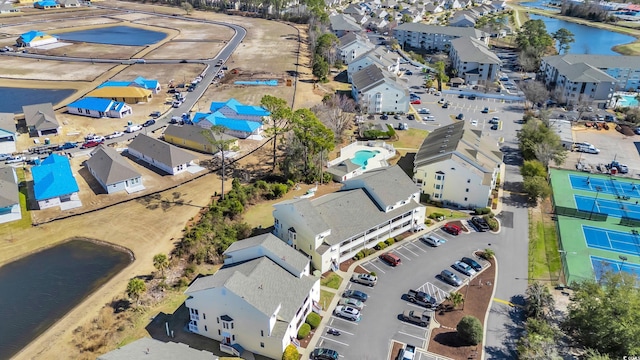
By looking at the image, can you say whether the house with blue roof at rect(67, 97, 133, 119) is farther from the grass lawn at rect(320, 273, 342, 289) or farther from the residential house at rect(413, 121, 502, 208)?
the grass lawn at rect(320, 273, 342, 289)

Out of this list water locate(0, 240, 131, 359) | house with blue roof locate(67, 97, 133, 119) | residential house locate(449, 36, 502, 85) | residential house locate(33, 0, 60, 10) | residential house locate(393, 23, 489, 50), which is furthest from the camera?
residential house locate(33, 0, 60, 10)

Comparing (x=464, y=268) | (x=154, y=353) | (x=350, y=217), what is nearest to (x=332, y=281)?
(x=350, y=217)

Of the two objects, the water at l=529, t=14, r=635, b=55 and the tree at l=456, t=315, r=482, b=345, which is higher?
the water at l=529, t=14, r=635, b=55

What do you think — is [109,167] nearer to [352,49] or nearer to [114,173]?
[114,173]

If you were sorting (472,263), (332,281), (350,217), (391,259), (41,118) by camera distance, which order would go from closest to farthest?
(332,281) → (472,263) → (391,259) → (350,217) → (41,118)

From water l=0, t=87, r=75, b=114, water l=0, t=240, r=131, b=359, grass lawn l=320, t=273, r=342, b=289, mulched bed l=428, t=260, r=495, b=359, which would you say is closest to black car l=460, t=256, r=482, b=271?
mulched bed l=428, t=260, r=495, b=359

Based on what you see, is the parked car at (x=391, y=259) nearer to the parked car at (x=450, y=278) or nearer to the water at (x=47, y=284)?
the parked car at (x=450, y=278)
